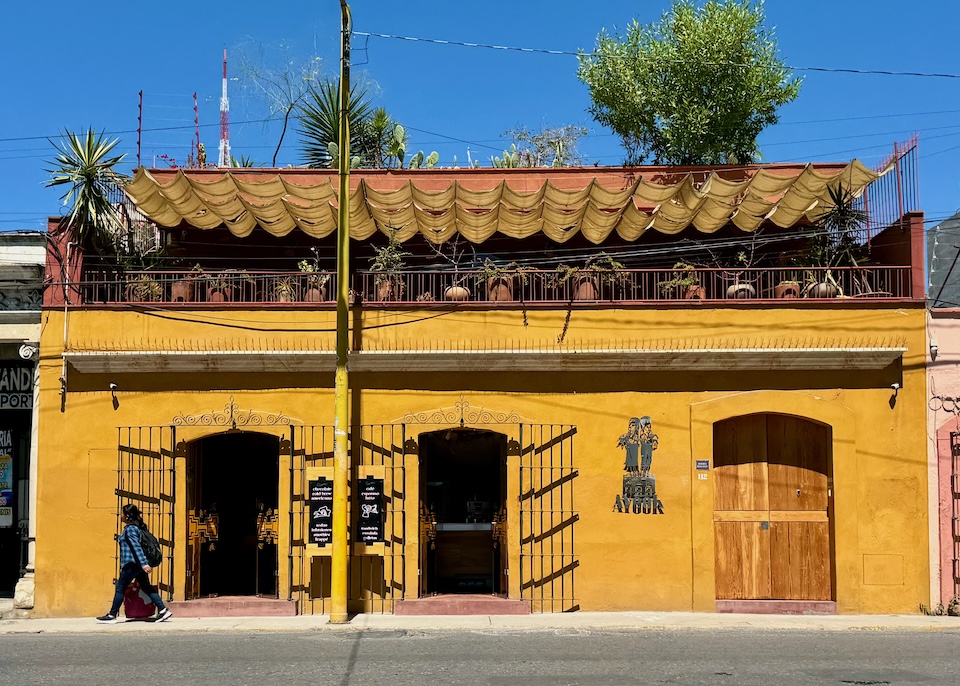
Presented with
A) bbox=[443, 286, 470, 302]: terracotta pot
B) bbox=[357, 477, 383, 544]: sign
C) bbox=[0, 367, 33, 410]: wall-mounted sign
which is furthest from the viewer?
bbox=[0, 367, 33, 410]: wall-mounted sign

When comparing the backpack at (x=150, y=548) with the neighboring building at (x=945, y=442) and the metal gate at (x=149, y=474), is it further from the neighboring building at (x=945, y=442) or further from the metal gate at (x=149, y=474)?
the neighboring building at (x=945, y=442)

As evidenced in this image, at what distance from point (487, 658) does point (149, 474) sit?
253 inches

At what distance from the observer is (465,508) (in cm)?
1557

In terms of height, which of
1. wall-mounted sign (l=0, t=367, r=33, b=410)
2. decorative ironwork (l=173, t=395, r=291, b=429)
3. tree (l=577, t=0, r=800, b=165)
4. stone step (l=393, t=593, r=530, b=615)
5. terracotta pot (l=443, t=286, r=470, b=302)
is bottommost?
stone step (l=393, t=593, r=530, b=615)

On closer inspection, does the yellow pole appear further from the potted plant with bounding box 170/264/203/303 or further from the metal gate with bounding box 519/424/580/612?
the potted plant with bounding box 170/264/203/303

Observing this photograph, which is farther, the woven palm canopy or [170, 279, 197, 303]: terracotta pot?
the woven palm canopy

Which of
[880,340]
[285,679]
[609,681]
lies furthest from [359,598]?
[880,340]

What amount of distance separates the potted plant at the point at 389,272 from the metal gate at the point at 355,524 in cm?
208

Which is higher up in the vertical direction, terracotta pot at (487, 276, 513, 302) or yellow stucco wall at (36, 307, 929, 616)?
terracotta pot at (487, 276, 513, 302)

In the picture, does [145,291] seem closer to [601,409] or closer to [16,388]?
[16,388]

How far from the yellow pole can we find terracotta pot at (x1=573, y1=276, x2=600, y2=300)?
3687mm

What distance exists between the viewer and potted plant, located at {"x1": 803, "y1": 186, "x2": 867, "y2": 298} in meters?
15.3

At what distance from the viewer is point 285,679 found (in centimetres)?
970

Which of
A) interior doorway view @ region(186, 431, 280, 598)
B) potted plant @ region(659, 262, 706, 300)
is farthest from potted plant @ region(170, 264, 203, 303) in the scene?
potted plant @ region(659, 262, 706, 300)
